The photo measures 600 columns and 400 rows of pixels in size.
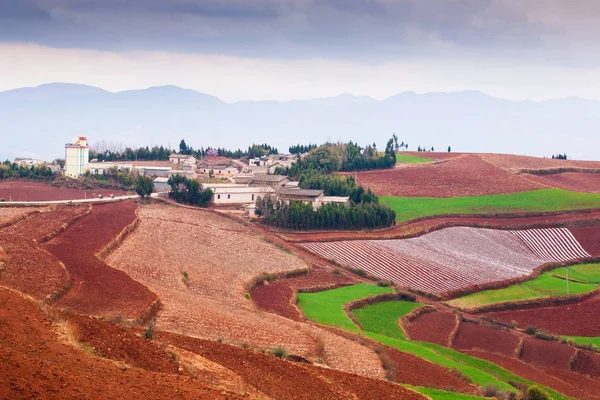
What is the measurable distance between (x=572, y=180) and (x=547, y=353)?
7008 centimetres

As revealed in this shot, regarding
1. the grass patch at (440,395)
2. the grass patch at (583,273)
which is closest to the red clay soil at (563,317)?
the grass patch at (583,273)

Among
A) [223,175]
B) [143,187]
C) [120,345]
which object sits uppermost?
[223,175]

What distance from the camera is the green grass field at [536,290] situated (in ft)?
168

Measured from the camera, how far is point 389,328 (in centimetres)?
4059

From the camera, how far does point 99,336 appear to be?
21562mm

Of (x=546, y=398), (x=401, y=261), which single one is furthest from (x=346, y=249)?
(x=546, y=398)

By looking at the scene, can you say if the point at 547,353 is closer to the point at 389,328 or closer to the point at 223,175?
the point at 389,328

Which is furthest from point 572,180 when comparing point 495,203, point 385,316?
point 385,316

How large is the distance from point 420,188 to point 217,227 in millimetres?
39110

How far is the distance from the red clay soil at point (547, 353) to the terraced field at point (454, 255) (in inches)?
475

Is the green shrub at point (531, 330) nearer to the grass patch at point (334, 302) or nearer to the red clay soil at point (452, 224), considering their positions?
the grass patch at point (334, 302)

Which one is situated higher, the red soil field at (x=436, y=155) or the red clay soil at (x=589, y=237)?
the red soil field at (x=436, y=155)

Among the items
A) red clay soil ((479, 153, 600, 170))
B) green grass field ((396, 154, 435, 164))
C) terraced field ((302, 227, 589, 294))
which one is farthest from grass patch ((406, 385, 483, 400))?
green grass field ((396, 154, 435, 164))

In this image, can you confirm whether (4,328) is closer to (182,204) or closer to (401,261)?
(401,261)
